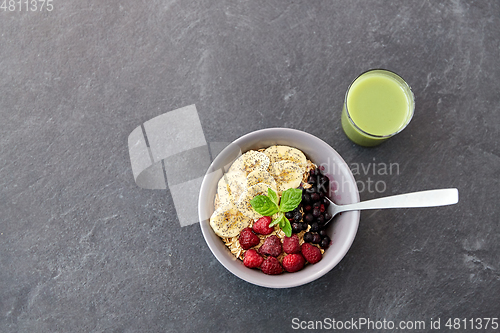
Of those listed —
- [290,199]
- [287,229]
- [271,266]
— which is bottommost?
[271,266]

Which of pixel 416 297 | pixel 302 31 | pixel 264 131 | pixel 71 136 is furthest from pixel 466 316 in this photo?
pixel 71 136

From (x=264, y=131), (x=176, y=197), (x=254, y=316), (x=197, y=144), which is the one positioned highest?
(x=264, y=131)

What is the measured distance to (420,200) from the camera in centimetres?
Answer: 155

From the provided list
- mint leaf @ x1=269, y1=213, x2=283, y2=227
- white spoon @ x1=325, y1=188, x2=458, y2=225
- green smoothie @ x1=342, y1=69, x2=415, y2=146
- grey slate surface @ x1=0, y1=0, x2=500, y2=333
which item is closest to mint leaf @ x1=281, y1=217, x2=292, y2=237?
mint leaf @ x1=269, y1=213, x2=283, y2=227

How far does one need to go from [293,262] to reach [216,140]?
0.74 m

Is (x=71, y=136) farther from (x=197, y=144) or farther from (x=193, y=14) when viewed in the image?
(x=193, y=14)

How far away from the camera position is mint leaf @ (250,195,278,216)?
1.67m

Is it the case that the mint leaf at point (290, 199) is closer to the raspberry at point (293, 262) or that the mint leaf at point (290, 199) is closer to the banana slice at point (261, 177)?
the banana slice at point (261, 177)

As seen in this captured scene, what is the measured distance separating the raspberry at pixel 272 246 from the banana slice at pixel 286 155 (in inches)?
13.7

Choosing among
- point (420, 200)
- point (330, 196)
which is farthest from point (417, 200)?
point (330, 196)

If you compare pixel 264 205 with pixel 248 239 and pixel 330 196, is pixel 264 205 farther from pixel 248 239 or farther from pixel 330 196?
pixel 330 196

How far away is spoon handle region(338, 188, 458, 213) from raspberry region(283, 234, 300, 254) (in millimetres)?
280

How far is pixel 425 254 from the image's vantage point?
1.95 meters

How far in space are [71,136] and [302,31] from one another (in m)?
1.33
